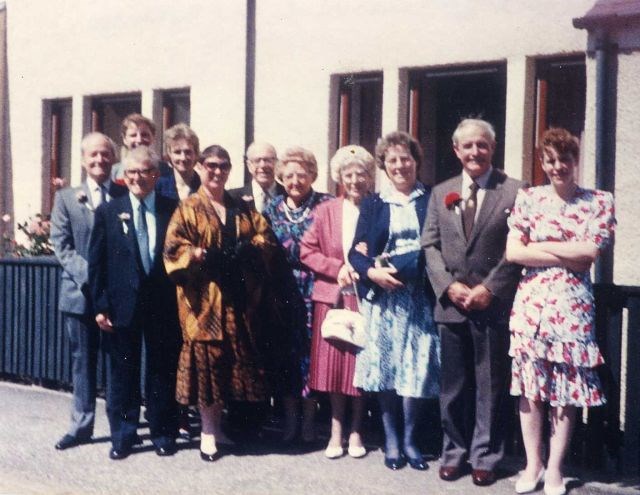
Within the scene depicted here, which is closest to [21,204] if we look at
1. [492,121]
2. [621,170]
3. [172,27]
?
[172,27]

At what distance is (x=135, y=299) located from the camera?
6.90 m

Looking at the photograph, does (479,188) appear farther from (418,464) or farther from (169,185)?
(169,185)

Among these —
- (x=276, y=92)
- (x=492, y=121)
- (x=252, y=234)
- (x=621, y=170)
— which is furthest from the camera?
(x=276, y=92)

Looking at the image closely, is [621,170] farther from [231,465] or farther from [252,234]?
[231,465]

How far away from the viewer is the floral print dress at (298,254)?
7.13 metres

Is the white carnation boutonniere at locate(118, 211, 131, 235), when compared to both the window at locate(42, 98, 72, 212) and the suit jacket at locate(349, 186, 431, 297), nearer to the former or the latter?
the suit jacket at locate(349, 186, 431, 297)

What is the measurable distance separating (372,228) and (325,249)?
432 millimetres

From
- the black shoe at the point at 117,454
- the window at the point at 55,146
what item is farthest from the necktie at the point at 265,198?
the window at the point at 55,146

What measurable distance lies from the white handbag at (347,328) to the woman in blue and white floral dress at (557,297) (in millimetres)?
1057

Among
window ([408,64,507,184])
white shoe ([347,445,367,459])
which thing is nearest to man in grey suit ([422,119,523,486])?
white shoe ([347,445,367,459])

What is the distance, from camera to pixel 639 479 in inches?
251

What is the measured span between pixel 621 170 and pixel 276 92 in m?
3.61

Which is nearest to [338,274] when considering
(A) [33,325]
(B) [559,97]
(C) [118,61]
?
(B) [559,97]

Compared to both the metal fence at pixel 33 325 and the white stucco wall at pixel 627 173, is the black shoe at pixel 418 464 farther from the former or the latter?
the metal fence at pixel 33 325
